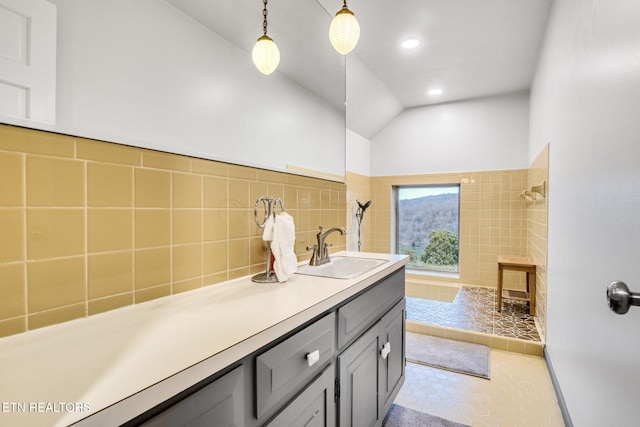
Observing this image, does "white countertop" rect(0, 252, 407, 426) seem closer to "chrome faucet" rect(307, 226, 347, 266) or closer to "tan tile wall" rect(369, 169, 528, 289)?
"chrome faucet" rect(307, 226, 347, 266)

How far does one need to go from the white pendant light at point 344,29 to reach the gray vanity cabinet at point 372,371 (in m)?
1.30

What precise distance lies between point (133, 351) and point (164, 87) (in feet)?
3.42

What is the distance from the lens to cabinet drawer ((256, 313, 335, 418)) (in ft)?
2.39

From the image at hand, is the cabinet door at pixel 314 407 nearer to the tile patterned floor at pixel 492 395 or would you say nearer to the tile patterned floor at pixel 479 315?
the tile patterned floor at pixel 492 395

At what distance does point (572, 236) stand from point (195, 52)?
81.1 inches

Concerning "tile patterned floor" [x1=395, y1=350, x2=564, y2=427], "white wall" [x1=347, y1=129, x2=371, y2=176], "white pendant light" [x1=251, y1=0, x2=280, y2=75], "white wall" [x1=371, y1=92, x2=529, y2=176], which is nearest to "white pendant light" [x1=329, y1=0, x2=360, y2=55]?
"white pendant light" [x1=251, y1=0, x2=280, y2=75]

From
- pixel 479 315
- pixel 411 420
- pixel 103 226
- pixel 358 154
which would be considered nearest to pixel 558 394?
pixel 411 420

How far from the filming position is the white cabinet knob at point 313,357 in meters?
0.88

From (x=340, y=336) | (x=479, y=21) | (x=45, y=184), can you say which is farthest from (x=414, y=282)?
(x=45, y=184)

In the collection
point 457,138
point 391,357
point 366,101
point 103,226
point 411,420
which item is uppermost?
point 366,101

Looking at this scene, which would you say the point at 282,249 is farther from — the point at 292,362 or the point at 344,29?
the point at 344,29

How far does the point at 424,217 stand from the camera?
14.8ft

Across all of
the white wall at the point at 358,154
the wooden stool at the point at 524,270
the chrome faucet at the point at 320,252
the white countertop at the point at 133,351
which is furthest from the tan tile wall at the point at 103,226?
the white wall at the point at 358,154

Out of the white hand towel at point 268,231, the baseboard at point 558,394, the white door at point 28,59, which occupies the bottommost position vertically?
the baseboard at point 558,394
